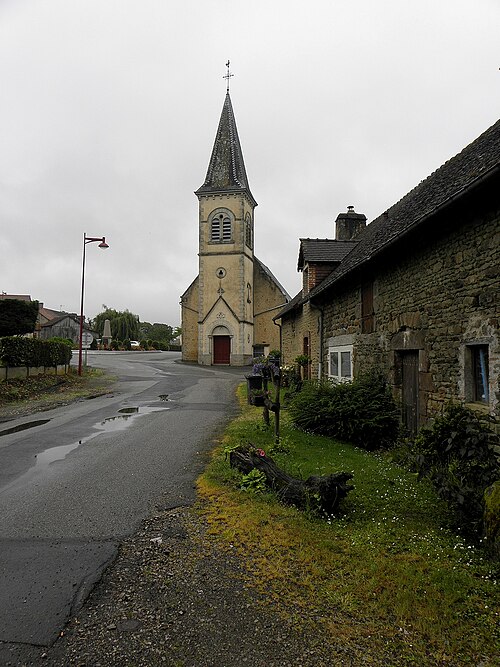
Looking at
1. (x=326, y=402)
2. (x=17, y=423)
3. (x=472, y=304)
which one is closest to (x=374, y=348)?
(x=326, y=402)

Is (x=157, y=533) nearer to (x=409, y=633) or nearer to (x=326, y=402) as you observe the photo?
(x=409, y=633)

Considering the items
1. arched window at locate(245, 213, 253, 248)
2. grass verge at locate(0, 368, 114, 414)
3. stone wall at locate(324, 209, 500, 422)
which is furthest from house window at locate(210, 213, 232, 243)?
stone wall at locate(324, 209, 500, 422)

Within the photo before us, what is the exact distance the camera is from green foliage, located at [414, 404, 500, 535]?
4.47 m

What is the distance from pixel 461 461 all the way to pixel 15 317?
16.8 meters

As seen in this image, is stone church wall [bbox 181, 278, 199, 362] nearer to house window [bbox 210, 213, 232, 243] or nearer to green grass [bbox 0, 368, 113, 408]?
house window [bbox 210, 213, 232, 243]

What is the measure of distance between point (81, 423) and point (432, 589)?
9325 millimetres

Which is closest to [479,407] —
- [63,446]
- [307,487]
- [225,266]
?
[307,487]

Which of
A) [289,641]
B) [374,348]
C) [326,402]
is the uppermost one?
[374,348]

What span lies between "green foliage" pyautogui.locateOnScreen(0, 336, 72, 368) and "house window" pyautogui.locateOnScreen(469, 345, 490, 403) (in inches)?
597

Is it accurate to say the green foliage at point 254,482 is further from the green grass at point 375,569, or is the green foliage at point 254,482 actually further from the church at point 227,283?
the church at point 227,283

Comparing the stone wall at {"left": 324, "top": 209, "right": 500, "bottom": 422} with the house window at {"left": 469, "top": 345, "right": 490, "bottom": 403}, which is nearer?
the stone wall at {"left": 324, "top": 209, "right": 500, "bottom": 422}

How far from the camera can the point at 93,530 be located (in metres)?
4.59

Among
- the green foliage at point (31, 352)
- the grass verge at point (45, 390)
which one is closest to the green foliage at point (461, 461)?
the grass verge at point (45, 390)

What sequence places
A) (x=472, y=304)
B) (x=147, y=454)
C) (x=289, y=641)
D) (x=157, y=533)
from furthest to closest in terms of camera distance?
1. (x=147, y=454)
2. (x=472, y=304)
3. (x=157, y=533)
4. (x=289, y=641)
